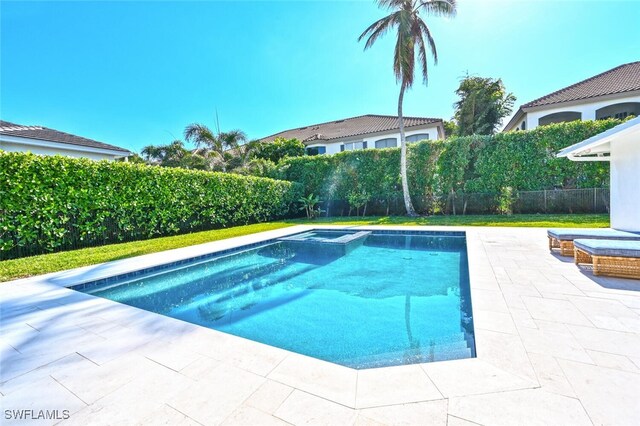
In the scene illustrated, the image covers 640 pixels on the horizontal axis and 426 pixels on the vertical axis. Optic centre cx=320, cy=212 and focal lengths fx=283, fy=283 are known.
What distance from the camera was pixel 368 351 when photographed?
10.8 ft

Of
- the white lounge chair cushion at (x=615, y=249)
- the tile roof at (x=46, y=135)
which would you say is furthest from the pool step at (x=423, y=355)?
the tile roof at (x=46, y=135)

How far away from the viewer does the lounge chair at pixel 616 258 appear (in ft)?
14.9

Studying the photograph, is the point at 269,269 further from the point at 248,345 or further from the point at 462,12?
the point at 462,12

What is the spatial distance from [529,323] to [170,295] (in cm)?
577

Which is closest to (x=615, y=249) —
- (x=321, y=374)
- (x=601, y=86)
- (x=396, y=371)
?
(x=396, y=371)

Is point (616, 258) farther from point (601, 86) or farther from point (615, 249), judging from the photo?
point (601, 86)

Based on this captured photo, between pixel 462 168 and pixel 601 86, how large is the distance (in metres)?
12.1

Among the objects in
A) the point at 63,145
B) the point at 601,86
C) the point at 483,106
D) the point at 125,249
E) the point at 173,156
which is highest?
the point at 483,106

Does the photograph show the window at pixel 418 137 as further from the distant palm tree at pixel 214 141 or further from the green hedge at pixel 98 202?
the green hedge at pixel 98 202

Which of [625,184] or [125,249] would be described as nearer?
[625,184]

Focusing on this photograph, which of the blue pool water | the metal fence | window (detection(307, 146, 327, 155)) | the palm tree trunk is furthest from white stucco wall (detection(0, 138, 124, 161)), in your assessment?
window (detection(307, 146, 327, 155))

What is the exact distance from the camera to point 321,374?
7.83 feet

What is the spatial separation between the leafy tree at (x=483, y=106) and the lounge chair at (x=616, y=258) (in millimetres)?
21404

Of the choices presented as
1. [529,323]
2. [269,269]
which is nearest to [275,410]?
[529,323]
